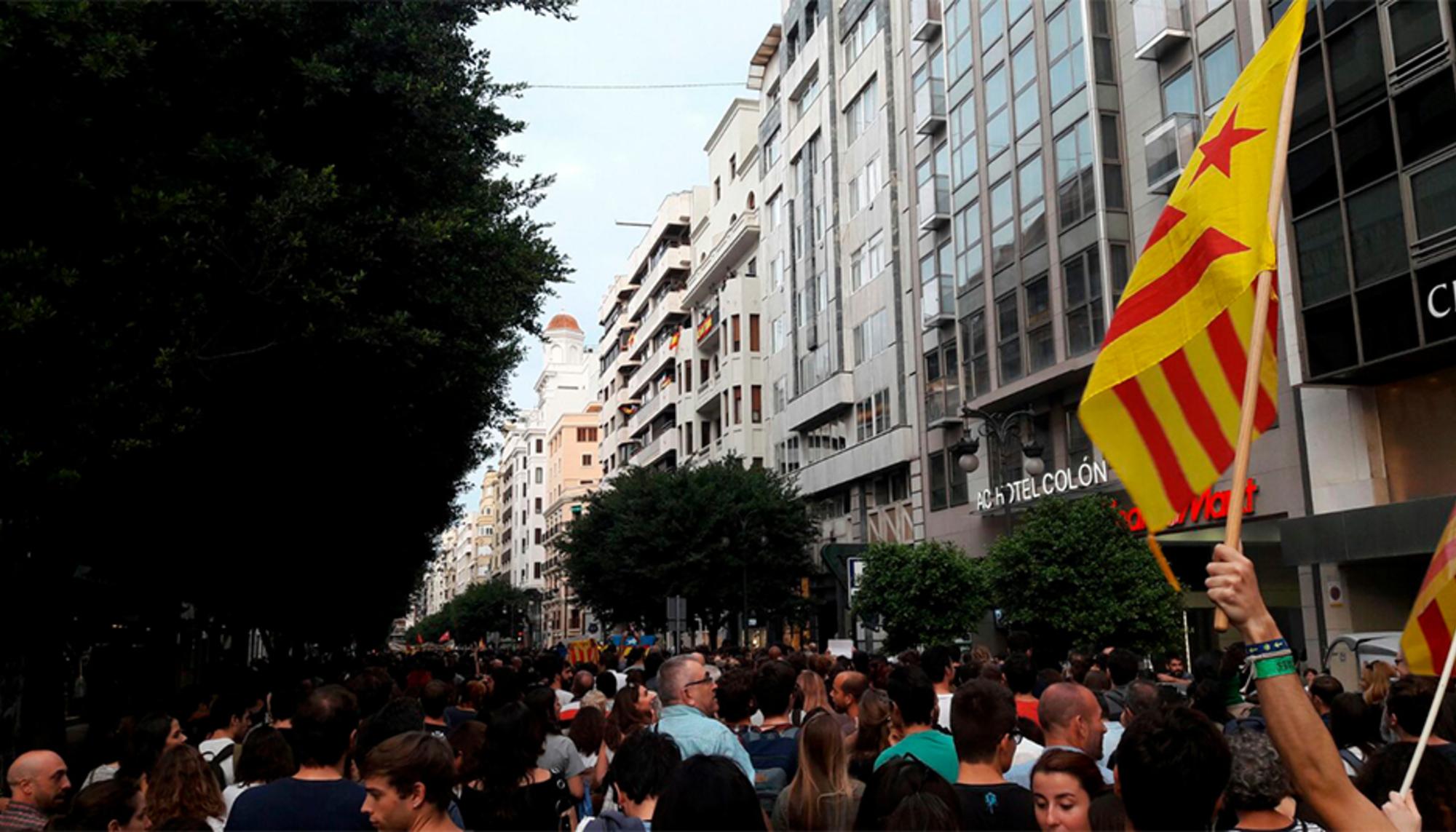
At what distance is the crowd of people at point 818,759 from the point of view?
10.9ft

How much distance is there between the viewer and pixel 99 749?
8547mm

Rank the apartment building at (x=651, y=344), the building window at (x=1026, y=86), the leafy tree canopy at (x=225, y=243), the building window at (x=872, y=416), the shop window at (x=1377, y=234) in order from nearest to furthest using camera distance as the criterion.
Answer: the leafy tree canopy at (x=225, y=243)
the shop window at (x=1377, y=234)
the building window at (x=1026, y=86)
the building window at (x=872, y=416)
the apartment building at (x=651, y=344)

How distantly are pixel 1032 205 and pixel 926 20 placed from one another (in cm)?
926

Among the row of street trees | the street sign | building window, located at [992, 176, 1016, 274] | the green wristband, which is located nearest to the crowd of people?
the green wristband

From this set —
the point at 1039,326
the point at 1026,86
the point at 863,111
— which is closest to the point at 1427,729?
the point at 1039,326

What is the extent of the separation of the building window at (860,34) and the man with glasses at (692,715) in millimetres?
38414

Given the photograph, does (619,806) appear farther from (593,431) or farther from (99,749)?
(593,431)

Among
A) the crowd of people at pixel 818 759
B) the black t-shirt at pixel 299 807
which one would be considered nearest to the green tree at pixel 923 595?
the crowd of people at pixel 818 759

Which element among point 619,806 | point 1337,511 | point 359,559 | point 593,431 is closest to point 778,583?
point 359,559

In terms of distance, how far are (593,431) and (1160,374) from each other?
390ft

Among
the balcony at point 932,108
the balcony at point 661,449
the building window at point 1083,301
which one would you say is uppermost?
the balcony at point 932,108

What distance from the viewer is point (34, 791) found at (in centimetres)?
605

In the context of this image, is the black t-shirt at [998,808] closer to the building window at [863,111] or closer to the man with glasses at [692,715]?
the man with glasses at [692,715]

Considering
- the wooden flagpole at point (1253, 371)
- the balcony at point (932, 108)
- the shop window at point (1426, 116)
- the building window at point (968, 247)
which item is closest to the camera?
the wooden flagpole at point (1253, 371)
